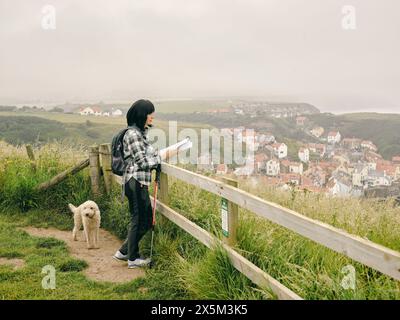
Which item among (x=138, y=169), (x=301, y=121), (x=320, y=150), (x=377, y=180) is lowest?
(x=320, y=150)

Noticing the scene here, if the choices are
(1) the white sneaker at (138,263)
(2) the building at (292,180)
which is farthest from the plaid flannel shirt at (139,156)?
(2) the building at (292,180)

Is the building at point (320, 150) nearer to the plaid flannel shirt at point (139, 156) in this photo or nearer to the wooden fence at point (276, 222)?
the plaid flannel shirt at point (139, 156)

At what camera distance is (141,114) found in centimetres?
546

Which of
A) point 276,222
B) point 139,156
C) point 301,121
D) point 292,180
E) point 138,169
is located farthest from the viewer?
point 301,121

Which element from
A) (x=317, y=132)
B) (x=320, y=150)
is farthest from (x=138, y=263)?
(x=317, y=132)

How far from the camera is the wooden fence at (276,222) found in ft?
8.73

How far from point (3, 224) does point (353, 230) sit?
5651mm

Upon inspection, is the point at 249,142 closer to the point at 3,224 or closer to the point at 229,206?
the point at 3,224

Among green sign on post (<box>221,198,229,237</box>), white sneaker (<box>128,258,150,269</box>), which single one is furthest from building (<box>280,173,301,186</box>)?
green sign on post (<box>221,198,229,237</box>)

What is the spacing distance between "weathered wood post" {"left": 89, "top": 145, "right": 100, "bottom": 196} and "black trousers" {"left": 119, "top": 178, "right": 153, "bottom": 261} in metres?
2.76

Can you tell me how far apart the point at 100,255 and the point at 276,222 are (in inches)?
134

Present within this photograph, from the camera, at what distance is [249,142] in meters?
22.5

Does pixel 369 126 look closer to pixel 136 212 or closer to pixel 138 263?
pixel 136 212
